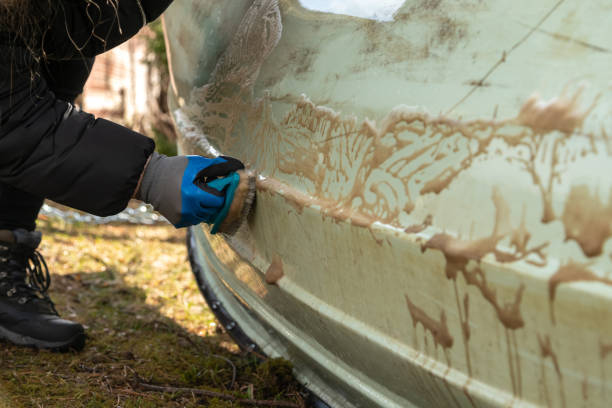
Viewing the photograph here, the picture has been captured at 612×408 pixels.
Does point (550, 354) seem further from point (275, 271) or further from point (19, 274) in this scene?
point (19, 274)

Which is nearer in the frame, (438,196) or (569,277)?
(569,277)

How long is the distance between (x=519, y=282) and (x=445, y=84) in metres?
0.34

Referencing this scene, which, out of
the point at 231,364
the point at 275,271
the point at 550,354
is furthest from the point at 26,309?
the point at 550,354

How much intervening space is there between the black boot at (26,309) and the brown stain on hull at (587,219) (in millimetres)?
1439

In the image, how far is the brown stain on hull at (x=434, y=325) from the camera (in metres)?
0.96

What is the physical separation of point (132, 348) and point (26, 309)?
33cm

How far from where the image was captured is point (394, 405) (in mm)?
1146

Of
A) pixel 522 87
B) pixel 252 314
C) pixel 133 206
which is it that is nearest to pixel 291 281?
pixel 252 314

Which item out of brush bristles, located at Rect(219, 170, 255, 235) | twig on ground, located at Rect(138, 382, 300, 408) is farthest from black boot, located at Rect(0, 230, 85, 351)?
brush bristles, located at Rect(219, 170, 255, 235)

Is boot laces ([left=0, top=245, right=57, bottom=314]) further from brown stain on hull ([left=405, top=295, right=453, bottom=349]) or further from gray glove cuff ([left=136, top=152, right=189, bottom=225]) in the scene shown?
brown stain on hull ([left=405, top=295, right=453, bottom=349])

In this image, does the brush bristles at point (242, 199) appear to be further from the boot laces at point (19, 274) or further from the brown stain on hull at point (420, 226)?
the boot laces at point (19, 274)

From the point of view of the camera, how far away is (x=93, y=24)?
1.32 metres

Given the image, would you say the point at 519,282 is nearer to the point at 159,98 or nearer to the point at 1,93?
the point at 1,93

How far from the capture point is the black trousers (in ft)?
5.76
